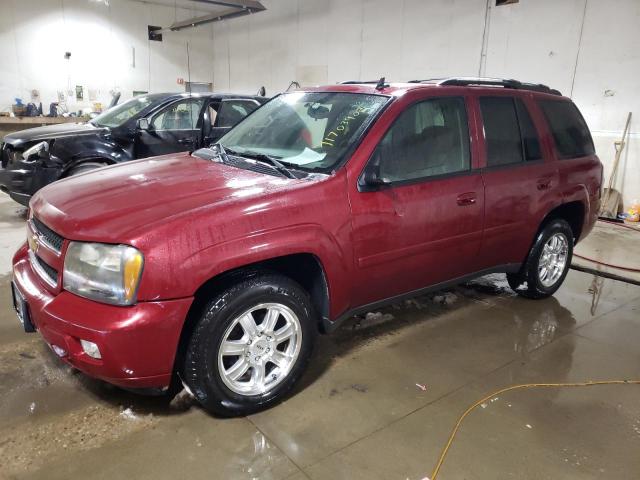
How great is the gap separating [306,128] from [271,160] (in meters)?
0.40

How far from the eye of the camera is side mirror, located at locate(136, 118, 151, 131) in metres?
6.20

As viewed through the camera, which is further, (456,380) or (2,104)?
(2,104)

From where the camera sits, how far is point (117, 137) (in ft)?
19.9

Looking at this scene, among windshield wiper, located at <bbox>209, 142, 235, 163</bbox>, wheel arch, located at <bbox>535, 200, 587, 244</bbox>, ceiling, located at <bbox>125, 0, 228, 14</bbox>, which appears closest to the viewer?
windshield wiper, located at <bbox>209, 142, 235, 163</bbox>

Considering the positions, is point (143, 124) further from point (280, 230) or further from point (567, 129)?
point (567, 129)

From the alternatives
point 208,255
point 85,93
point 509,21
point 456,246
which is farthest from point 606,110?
point 85,93

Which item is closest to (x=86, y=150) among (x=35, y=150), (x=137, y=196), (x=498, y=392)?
(x=35, y=150)

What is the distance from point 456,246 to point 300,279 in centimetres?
111

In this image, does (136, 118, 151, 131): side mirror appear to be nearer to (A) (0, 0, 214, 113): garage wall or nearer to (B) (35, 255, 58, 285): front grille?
(B) (35, 255, 58, 285): front grille

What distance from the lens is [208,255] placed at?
2.06 meters

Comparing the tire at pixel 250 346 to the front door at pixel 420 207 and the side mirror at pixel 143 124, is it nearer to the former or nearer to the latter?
the front door at pixel 420 207

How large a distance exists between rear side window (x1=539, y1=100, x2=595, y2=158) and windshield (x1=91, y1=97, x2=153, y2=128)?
197 inches

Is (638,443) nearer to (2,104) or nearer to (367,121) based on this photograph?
(367,121)

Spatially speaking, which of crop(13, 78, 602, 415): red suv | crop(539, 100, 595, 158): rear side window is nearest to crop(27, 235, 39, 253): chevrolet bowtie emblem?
crop(13, 78, 602, 415): red suv
